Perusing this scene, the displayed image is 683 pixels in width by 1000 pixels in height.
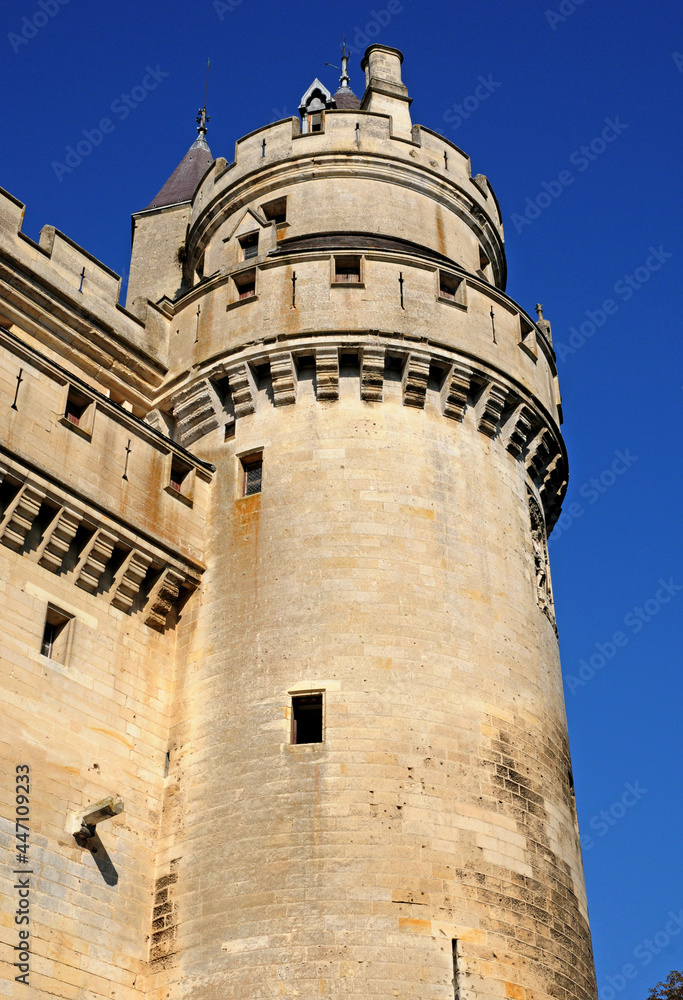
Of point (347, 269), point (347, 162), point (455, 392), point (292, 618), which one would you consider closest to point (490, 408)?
point (455, 392)

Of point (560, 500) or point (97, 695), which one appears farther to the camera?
point (560, 500)

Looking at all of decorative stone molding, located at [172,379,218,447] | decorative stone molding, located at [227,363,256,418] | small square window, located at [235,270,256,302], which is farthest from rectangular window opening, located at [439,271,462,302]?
decorative stone molding, located at [172,379,218,447]

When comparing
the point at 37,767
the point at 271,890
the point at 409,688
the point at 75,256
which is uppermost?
the point at 75,256

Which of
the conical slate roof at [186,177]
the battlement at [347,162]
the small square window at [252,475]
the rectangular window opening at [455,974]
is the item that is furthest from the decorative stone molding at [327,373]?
the conical slate roof at [186,177]

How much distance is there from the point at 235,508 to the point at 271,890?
6.26m

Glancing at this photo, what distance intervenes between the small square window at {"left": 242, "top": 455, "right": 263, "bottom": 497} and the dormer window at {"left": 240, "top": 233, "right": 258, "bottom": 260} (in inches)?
178

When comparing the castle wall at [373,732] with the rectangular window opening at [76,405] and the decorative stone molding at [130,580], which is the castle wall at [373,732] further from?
the rectangular window opening at [76,405]

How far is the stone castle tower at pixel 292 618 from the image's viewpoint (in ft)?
50.4

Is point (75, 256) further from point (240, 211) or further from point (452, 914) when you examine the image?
point (452, 914)

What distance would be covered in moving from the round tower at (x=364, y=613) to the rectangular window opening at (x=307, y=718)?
37 millimetres

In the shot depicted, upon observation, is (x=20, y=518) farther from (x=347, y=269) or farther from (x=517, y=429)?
(x=517, y=429)

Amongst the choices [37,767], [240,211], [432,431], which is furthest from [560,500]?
[37,767]

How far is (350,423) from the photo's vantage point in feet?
63.7

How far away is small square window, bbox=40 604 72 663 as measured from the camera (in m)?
16.8
